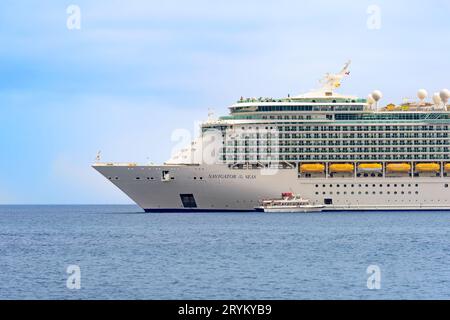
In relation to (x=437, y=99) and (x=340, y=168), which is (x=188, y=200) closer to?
(x=340, y=168)

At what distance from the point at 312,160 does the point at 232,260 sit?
142ft

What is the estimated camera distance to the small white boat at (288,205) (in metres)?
87.7

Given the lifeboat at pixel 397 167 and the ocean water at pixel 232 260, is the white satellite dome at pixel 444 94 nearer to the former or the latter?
the lifeboat at pixel 397 167

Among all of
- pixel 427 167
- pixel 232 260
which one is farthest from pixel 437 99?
pixel 232 260

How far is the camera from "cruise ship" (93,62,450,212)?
285 ft

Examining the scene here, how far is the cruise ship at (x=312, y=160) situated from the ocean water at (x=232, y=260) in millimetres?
10523

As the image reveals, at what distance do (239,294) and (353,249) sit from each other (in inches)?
696

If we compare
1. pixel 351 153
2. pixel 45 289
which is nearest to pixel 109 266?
pixel 45 289

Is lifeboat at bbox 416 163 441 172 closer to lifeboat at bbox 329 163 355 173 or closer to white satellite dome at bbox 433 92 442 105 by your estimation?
lifeboat at bbox 329 163 355 173

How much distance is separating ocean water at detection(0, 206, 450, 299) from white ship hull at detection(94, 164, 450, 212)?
32.5ft

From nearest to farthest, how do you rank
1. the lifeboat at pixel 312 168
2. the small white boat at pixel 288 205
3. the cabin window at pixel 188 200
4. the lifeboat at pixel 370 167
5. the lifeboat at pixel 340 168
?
the cabin window at pixel 188 200
the small white boat at pixel 288 205
the lifeboat at pixel 312 168
the lifeboat at pixel 340 168
the lifeboat at pixel 370 167

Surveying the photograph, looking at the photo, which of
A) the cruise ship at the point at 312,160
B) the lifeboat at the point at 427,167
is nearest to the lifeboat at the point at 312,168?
the cruise ship at the point at 312,160

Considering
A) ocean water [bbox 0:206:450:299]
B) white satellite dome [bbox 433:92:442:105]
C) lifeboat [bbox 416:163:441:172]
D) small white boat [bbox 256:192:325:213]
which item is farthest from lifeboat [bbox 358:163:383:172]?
ocean water [bbox 0:206:450:299]

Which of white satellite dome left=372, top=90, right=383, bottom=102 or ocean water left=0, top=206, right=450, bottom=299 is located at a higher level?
white satellite dome left=372, top=90, right=383, bottom=102
